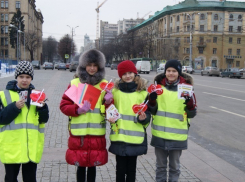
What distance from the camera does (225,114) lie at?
10984mm

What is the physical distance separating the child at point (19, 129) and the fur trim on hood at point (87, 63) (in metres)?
0.61

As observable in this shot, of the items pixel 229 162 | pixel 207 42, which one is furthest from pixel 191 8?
pixel 229 162

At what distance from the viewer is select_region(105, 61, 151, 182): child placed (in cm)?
365

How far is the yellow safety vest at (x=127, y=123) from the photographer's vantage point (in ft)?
12.0

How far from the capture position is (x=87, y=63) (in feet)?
12.5

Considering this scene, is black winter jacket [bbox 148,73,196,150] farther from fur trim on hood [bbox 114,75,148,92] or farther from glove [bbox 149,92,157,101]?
fur trim on hood [bbox 114,75,148,92]

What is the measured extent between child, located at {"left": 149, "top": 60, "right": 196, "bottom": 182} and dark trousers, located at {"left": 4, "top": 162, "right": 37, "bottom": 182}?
1.55m

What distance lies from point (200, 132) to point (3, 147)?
5.97m

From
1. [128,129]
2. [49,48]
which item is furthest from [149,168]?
[49,48]

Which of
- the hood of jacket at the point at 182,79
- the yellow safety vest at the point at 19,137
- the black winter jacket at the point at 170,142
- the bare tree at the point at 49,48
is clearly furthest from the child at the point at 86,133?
the bare tree at the point at 49,48

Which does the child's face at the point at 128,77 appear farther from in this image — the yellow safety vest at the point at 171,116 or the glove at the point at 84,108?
the glove at the point at 84,108

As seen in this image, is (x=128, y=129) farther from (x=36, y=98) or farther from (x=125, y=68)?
(x=36, y=98)

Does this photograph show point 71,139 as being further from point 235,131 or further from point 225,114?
point 225,114

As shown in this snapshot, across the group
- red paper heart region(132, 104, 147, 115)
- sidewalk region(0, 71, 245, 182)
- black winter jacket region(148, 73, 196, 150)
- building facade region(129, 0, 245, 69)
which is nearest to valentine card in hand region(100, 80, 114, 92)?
red paper heart region(132, 104, 147, 115)
